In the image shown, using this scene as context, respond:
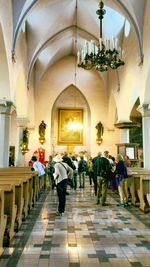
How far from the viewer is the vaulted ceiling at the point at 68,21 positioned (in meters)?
11.5

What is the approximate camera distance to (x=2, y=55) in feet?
34.3

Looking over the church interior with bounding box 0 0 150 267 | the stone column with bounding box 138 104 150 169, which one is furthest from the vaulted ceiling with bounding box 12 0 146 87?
the stone column with bounding box 138 104 150 169

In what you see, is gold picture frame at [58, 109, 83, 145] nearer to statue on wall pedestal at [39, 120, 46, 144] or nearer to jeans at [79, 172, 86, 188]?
statue on wall pedestal at [39, 120, 46, 144]

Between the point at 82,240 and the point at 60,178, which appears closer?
the point at 82,240

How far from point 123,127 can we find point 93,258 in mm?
13779

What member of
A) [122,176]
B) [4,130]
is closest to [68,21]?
[4,130]

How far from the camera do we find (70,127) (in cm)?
2152

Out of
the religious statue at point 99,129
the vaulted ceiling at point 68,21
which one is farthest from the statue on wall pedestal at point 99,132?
the vaulted ceiling at point 68,21

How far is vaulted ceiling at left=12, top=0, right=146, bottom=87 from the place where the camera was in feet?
37.9

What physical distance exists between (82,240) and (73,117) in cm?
1722

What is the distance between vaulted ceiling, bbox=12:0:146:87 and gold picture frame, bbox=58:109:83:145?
5.46 meters

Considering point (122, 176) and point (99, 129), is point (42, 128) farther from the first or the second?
point (122, 176)

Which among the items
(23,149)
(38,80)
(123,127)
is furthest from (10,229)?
(38,80)

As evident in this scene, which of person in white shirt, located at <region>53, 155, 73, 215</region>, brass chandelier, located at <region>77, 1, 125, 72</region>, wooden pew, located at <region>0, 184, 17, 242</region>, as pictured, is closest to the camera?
wooden pew, located at <region>0, 184, 17, 242</region>
